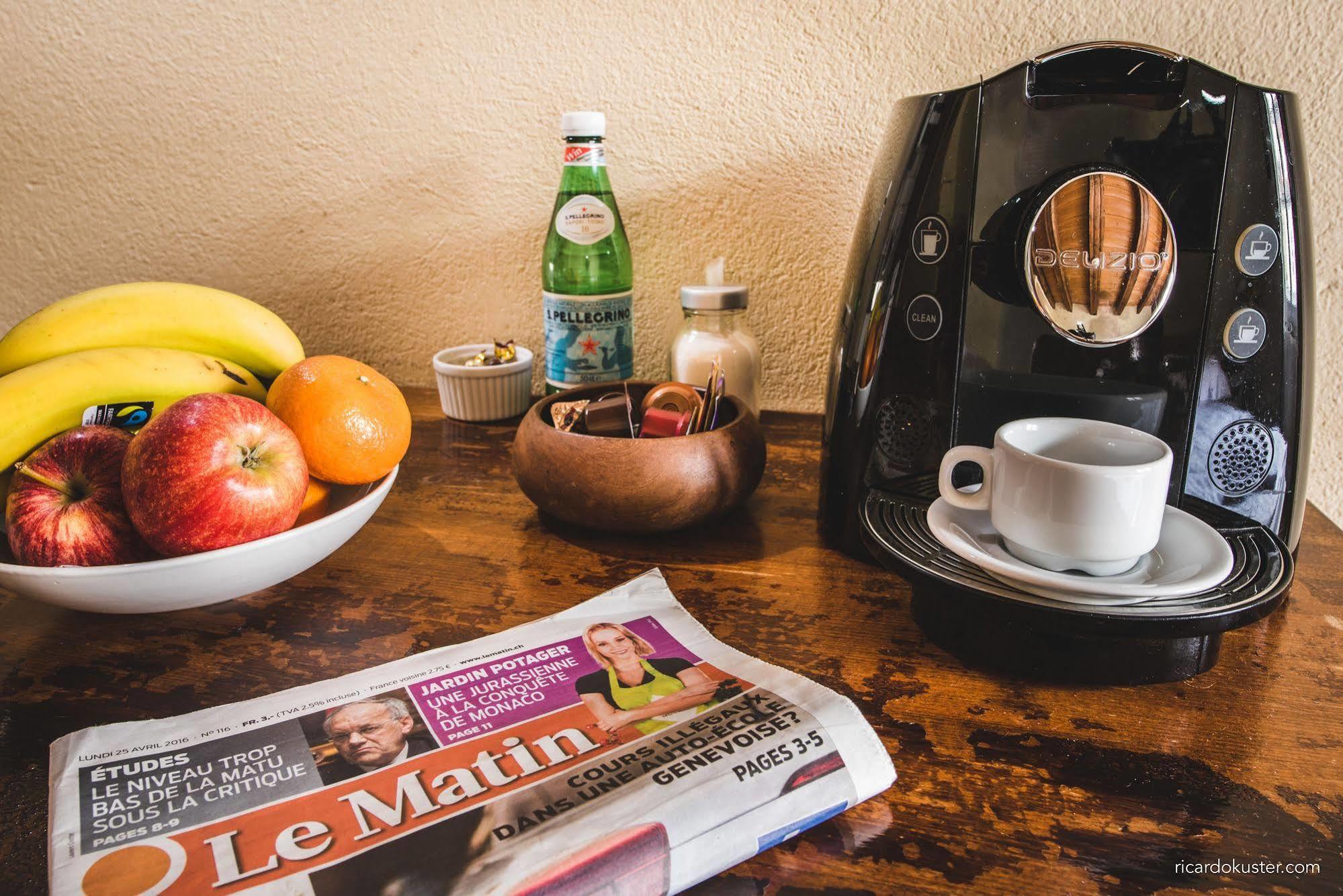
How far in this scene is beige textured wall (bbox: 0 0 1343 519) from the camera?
0.83 metres

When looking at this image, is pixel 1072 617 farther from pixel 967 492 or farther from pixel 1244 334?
pixel 1244 334

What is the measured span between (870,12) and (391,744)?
2.63ft

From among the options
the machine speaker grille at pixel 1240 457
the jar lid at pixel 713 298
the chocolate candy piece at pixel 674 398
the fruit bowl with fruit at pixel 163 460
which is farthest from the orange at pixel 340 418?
the machine speaker grille at pixel 1240 457

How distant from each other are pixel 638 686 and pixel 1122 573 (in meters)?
0.29

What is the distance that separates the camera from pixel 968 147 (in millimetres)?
549

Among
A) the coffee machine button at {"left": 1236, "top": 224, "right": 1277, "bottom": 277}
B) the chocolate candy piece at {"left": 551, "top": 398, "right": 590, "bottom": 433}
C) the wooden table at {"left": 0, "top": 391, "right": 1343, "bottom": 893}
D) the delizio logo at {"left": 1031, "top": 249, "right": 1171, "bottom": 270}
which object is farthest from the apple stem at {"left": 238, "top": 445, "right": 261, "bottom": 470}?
the coffee machine button at {"left": 1236, "top": 224, "right": 1277, "bottom": 277}

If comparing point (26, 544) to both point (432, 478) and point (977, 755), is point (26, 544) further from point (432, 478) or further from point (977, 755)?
point (977, 755)

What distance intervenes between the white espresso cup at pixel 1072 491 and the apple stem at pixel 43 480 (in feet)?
1.84

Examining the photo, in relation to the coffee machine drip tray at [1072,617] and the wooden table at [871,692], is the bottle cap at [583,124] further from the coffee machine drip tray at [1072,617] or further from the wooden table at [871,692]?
the coffee machine drip tray at [1072,617]

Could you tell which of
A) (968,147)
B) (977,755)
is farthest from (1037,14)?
(977,755)

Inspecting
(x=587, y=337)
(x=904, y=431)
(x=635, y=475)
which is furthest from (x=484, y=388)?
(x=904, y=431)

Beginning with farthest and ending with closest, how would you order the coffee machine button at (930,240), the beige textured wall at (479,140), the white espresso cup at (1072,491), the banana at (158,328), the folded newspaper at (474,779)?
the beige textured wall at (479,140) < the banana at (158,328) < the coffee machine button at (930,240) < the white espresso cup at (1072,491) < the folded newspaper at (474,779)

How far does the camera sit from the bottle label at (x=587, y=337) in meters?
0.89

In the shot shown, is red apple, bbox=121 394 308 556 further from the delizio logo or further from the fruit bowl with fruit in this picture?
the delizio logo
